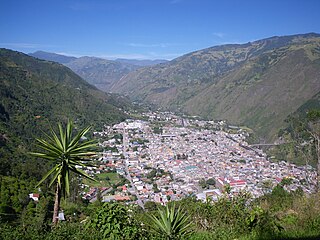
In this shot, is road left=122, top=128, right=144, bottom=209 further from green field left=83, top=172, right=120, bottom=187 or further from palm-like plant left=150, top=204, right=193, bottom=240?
palm-like plant left=150, top=204, right=193, bottom=240

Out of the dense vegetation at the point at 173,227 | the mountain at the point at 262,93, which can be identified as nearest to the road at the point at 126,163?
the dense vegetation at the point at 173,227

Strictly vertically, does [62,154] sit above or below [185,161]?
→ above

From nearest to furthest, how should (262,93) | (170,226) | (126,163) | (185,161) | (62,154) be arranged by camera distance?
1. (170,226)
2. (62,154)
3. (126,163)
4. (185,161)
5. (262,93)

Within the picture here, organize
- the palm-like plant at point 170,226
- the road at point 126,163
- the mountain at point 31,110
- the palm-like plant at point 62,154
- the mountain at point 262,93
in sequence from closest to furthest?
1. the palm-like plant at point 170,226
2. the palm-like plant at point 62,154
3. the road at point 126,163
4. the mountain at point 31,110
5. the mountain at point 262,93

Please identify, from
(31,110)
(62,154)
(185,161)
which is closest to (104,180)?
(185,161)

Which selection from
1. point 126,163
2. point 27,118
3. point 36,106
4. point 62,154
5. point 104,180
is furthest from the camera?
point 36,106

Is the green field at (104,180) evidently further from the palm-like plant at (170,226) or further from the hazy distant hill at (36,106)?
the palm-like plant at (170,226)

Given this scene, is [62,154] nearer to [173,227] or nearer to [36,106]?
[173,227]
